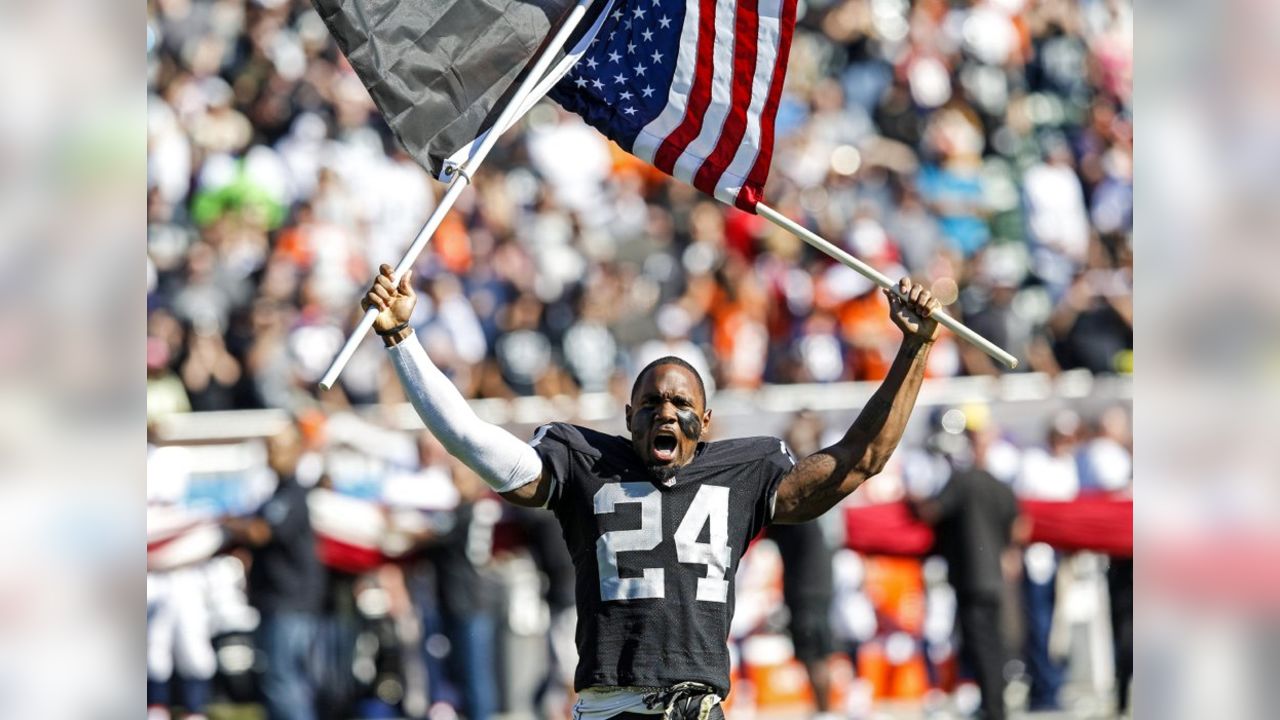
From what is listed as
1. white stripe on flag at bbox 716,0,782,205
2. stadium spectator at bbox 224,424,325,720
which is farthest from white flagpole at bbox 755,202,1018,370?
stadium spectator at bbox 224,424,325,720

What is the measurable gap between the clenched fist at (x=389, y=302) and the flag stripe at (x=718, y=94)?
1594 mm

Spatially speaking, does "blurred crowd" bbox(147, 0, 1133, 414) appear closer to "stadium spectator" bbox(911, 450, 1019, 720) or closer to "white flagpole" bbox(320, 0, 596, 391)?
"stadium spectator" bbox(911, 450, 1019, 720)

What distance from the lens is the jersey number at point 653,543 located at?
6250 millimetres

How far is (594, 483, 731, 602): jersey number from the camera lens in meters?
6.25

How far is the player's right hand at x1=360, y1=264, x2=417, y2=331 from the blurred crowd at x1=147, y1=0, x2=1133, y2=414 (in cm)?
978

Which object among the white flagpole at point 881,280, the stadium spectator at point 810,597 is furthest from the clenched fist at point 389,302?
the stadium spectator at point 810,597

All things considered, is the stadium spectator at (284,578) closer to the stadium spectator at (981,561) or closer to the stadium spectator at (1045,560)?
the stadium spectator at (981,561)

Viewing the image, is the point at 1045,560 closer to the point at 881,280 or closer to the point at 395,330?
the point at 881,280

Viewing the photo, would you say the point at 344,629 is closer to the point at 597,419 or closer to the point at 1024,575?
the point at 597,419
